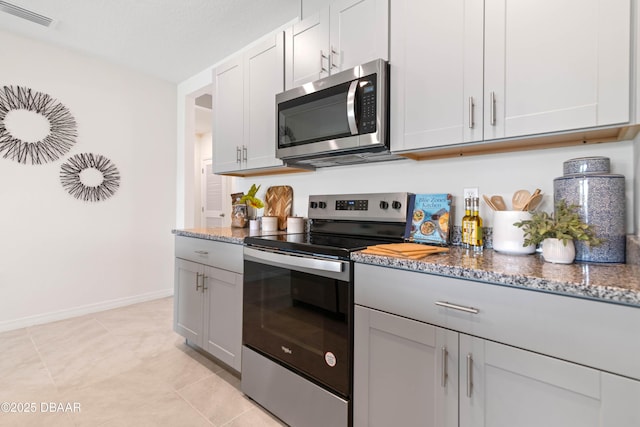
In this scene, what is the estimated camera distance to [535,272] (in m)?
0.95

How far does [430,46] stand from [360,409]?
1599mm

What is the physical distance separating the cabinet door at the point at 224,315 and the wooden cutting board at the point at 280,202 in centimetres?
63


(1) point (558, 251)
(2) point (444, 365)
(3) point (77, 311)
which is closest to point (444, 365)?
(2) point (444, 365)

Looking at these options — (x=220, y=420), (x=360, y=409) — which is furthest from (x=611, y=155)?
(x=220, y=420)

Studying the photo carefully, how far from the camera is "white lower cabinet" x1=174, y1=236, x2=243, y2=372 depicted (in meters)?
1.92

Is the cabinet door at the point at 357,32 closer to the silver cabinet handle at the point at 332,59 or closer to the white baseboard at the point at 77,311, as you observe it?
the silver cabinet handle at the point at 332,59

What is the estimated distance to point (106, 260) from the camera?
11.1ft

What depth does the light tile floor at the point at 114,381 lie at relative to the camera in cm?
168


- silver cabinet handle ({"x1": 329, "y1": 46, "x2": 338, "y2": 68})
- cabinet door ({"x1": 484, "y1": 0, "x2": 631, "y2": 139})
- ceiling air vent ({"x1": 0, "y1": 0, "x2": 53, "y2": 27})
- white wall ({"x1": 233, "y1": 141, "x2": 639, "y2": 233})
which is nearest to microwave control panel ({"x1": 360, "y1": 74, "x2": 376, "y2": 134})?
silver cabinet handle ({"x1": 329, "y1": 46, "x2": 338, "y2": 68})

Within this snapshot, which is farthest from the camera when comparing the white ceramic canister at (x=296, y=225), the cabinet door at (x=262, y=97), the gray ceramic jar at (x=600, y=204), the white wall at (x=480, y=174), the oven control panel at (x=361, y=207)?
the white ceramic canister at (x=296, y=225)

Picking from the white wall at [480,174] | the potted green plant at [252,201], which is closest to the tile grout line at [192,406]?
the potted green plant at [252,201]

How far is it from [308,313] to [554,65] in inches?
55.1

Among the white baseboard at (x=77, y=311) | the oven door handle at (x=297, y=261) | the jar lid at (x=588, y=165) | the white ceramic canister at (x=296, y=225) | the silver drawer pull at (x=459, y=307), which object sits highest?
the jar lid at (x=588, y=165)

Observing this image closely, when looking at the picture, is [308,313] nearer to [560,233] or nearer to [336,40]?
[560,233]
